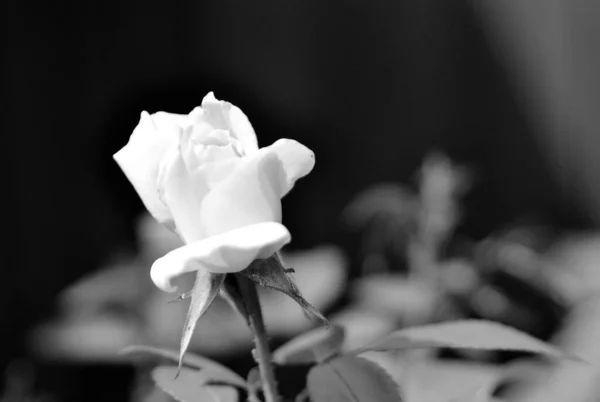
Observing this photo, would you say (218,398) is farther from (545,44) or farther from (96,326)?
(545,44)

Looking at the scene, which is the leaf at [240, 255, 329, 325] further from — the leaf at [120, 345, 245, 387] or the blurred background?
the blurred background

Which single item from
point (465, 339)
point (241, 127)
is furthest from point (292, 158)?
point (465, 339)

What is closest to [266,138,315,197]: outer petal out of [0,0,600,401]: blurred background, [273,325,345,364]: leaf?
[273,325,345,364]: leaf

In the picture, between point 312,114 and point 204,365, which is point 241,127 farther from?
point 312,114

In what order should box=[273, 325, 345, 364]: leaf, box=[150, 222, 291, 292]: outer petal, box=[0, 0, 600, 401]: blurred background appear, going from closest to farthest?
1. box=[150, 222, 291, 292]: outer petal
2. box=[273, 325, 345, 364]: leaf
3. box=[0, 0, 600, 401]: blurred background

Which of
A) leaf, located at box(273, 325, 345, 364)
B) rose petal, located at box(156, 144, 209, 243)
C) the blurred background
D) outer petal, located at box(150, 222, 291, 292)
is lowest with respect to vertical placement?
the blurred background

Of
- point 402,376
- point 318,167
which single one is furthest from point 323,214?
point 402,376
